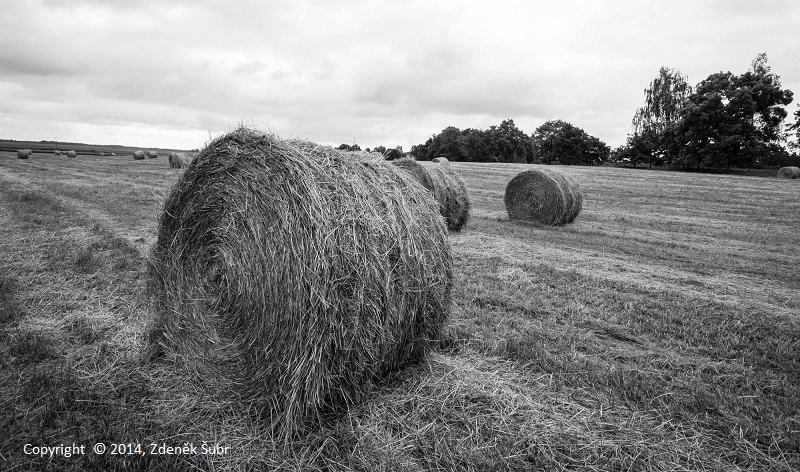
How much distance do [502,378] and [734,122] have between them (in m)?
47.7

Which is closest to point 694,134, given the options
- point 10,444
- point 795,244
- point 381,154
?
point 795,244

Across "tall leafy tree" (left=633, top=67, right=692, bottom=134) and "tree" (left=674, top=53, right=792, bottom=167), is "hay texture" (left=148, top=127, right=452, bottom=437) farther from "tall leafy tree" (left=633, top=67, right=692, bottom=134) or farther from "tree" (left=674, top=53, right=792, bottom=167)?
"tall leafy tree" (left=633, top=67, right=692, bottom=134)

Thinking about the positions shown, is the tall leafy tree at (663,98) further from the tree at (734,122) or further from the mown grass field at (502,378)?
the mown grass field at (502,378)

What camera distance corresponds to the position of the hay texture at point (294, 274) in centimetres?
322

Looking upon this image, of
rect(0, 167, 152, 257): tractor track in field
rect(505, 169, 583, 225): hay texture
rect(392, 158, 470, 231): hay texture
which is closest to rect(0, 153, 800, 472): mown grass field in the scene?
rect(0, 167, 152, 257): tractor track in field

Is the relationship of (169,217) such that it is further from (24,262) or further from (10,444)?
(24,262)

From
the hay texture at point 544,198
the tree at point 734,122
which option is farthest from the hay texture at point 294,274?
the tree at point 734,122

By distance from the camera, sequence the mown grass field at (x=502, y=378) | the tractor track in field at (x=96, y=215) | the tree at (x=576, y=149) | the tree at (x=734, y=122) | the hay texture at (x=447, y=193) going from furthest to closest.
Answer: the tree at (x=576, y=149), the tree at (x=734, y=122), the hay texture at (x=447, y=193), the tractor track in field at (x=96, y=215), the mown grass field at (x=502, y=378)

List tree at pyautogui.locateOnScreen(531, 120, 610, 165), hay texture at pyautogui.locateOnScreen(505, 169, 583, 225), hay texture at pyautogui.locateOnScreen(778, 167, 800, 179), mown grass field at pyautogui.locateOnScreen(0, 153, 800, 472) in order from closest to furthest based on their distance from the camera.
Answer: mown grass field at pyautogui.locateOnScreen(0, 153, 800, 472) < hay texture at pyautogui.locateOnScreen(505, 169, 583, 225) < hay texture at pyautogui.locateOnScreen(778, 167, 800, 179) < tree at pyautogui.locateOnScreen(531, 120, 610, 165)

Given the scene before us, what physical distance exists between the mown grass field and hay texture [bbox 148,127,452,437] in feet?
1.10

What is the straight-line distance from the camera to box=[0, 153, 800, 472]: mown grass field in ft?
9.95

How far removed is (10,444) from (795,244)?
14.7m

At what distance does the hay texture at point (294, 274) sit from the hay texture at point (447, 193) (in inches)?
270

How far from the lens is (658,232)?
12203 mm
